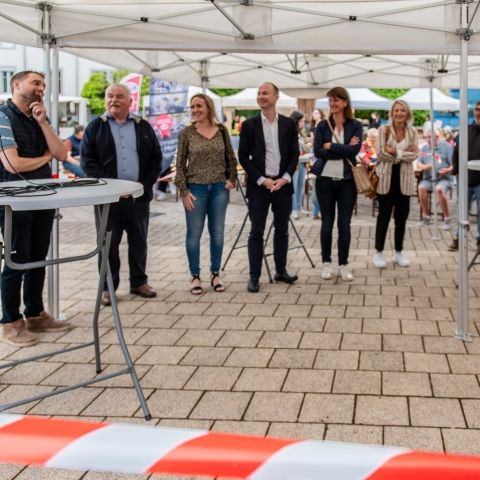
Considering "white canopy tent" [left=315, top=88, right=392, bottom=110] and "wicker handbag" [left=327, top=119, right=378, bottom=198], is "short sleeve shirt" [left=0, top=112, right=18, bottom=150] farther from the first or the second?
"white canopy tent" [left=315, top=88, right=392, bottom=110]

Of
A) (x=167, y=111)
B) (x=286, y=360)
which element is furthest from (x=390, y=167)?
(x=167, y=111)

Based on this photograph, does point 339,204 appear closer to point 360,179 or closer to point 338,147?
point 360,179

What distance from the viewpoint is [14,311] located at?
456 cm

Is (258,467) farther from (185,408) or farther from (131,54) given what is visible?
(131,54)

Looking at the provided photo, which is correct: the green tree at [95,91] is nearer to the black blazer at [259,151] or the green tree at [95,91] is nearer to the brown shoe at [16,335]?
the black blazer at [259,151]

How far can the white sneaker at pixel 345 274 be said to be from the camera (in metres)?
6.50

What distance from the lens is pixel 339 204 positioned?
21.3 feet

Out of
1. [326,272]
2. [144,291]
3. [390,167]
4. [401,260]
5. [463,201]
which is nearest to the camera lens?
[463,201]

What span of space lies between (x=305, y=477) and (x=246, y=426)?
214 centimetres

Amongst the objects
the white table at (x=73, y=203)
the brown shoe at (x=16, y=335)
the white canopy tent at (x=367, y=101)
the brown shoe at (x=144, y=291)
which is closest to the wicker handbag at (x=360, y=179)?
the brown shoe at (x=144, y=291)

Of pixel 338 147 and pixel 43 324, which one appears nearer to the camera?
pixel 43 324

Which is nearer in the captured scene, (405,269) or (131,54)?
(405,269)

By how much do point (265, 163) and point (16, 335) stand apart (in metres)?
2.62

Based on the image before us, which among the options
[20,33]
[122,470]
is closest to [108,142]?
[20,33]
